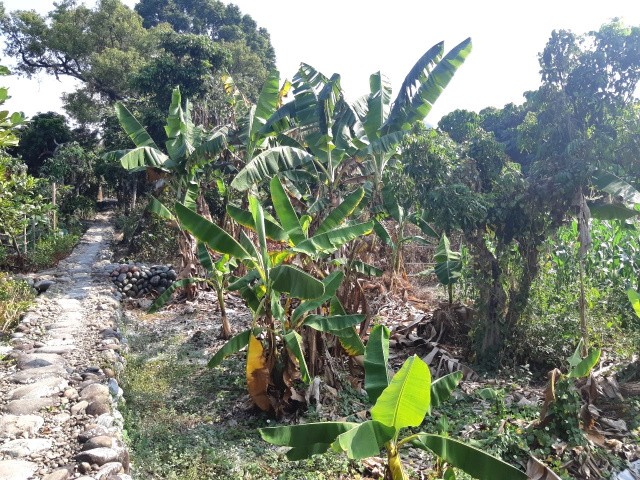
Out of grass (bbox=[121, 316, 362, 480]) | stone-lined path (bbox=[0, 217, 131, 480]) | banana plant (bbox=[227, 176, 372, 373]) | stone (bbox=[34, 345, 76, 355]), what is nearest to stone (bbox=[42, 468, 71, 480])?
stone-lined path (bbox=[0, 217, 131, 480])

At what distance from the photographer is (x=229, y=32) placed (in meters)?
34.0

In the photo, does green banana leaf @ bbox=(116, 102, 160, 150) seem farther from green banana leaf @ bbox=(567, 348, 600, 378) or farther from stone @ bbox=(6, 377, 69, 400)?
green banana leaf @ bbox=(567, 348, 600, 378)

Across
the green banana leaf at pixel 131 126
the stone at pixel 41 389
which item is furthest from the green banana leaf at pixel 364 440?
the green banana leaf at pixel 131 126

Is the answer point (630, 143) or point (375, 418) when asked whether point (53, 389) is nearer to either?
point (375, 418)

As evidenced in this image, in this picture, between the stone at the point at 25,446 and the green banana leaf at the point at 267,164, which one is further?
the green banana leaf at the point at 267,164

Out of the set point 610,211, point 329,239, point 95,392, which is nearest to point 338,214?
point 329,239

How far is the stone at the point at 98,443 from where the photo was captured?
11.3 ft

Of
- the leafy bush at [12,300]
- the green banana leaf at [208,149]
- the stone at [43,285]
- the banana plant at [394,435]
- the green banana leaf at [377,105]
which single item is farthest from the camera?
the stone at [43,285]

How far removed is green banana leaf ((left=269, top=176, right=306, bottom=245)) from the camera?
479 cm

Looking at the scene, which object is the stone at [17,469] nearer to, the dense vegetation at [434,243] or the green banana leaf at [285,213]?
the dense vegetation at [434,243]

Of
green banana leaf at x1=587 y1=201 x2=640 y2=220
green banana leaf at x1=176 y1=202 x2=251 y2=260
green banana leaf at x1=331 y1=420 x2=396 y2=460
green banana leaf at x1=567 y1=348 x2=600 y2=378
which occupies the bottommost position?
green banana leaf at x1=331 y1=420 x2=396 y2=460

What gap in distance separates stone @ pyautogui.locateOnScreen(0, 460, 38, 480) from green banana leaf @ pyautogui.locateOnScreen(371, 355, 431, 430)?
7.86ft

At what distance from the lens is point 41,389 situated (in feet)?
14.4

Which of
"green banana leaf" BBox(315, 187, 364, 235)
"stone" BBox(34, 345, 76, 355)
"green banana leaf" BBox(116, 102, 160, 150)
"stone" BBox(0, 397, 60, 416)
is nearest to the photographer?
"stone" BBox(0, 397, 60, 416)
